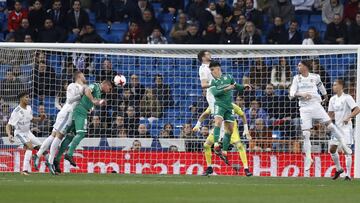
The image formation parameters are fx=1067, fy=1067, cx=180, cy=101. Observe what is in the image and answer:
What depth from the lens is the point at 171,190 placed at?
1617cm

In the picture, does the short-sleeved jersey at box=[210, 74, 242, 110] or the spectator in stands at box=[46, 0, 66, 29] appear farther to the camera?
the spectator in stands at box=[46, 0, 66, 29]

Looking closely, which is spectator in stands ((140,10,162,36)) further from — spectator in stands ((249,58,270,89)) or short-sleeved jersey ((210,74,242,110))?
short-sleeved jersey ((210,74,242,110))

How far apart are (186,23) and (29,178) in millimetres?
9247

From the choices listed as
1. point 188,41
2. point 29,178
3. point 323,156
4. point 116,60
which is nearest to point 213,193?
point 29,178

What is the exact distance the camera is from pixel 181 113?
25.0 m

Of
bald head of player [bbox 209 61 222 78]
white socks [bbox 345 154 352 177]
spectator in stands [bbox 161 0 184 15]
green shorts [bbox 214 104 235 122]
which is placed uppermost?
spectator in stands [bbox 161 0 184 15]

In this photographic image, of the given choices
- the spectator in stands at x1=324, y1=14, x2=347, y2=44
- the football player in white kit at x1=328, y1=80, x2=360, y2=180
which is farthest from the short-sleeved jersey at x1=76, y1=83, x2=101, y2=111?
the spectator in stands at x1=324, y1=14, x2=347, y2=44

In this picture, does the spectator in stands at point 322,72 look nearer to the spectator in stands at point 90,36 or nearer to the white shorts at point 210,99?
the white shorts at point 210,99

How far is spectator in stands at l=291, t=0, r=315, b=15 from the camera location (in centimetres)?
2892

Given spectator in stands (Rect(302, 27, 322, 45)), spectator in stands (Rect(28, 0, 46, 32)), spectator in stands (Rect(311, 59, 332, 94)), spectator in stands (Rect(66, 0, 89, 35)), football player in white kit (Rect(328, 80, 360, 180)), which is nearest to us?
football player in white kit (Rect(328, 80, 360, 180))

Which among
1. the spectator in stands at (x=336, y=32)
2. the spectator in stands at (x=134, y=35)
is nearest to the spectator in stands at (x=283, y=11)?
the spectator in stands at (x=336, y=32)

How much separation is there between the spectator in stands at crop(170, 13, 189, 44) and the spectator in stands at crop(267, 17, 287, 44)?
224 centimetres

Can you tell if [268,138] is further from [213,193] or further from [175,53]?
[213,193]

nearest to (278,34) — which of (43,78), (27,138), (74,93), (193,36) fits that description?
(193,36)
